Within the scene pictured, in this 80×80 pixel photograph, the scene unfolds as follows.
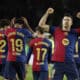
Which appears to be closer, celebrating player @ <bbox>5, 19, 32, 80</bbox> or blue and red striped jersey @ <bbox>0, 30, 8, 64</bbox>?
celebrating player @ <bbox>5, 19, 32, 80</bbox>

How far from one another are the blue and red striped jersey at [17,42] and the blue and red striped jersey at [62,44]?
85 cm

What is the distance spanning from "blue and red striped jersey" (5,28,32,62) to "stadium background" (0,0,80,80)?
17.3 meters

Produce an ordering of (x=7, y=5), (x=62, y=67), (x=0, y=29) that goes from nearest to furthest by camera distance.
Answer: (x=62, y=67) → (x=0, y=29) → (x=7, y=5)

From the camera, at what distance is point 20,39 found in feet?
48.5

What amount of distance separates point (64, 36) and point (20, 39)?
1169 millimetres

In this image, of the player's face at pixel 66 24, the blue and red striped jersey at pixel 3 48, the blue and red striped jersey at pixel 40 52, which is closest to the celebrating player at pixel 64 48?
the player's face at pixel 66 24

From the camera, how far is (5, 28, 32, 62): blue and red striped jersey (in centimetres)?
1473

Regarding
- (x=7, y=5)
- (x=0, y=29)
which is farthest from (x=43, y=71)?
(x=7, y=5)

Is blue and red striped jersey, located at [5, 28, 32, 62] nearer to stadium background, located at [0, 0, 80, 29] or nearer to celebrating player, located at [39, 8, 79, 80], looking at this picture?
celebrating player, located at [39, 8, 79, 80]

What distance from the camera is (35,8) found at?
109ft

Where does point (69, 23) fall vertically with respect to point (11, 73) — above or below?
above

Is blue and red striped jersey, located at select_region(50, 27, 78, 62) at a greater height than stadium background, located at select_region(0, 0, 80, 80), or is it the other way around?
stadium background, located at select_region(0, 0, 80, 80)

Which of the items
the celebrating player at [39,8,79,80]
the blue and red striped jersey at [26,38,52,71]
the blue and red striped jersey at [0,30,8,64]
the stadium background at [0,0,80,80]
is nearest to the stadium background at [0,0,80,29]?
the stadium background at [0,0,80,80]

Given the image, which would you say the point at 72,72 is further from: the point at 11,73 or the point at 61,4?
the point at 61,4
